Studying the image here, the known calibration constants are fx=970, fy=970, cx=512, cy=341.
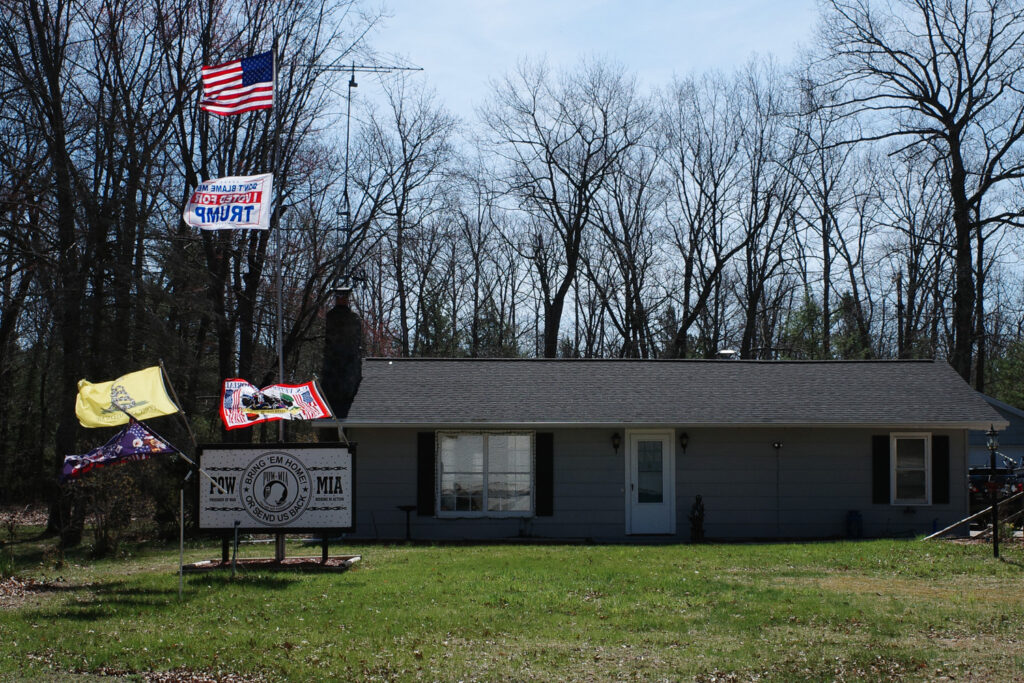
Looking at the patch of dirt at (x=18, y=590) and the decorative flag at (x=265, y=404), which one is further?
the decorative flag at (x=265, y=404)

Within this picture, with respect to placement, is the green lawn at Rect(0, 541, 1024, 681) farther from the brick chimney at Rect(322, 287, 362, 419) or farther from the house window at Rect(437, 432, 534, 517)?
the brick chimney at Rect(322, 287, 362, 419)

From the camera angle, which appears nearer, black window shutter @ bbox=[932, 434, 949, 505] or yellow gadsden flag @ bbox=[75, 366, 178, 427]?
yellow gadsden flag @ bbox=[75, 366, 178, 427]

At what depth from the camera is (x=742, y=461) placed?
18.9 metres

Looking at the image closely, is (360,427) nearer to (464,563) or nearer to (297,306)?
(464,563)

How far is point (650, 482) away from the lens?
1889cm

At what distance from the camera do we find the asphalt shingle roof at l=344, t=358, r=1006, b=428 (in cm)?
1850

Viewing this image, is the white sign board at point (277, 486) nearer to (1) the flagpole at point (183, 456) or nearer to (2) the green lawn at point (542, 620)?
(1) the flagpole at point (183, 456)

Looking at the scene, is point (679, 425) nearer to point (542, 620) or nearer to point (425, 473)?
point (425, 473)

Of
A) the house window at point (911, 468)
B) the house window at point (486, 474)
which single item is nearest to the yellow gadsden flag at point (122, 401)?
the house window at point (486, 474)

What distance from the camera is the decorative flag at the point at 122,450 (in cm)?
1168

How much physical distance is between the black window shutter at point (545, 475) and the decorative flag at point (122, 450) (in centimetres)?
821

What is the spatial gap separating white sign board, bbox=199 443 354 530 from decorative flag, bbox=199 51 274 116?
655 centimetres

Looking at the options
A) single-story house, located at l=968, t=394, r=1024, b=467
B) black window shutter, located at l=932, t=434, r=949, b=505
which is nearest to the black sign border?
black window shutter, located at l=932, t=434, r=949, b=505

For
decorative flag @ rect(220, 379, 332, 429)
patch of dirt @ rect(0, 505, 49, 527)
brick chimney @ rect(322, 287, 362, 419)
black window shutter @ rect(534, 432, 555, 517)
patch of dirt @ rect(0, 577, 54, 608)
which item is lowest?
patch of dirt @ rect(0, 505, 49, 527)
